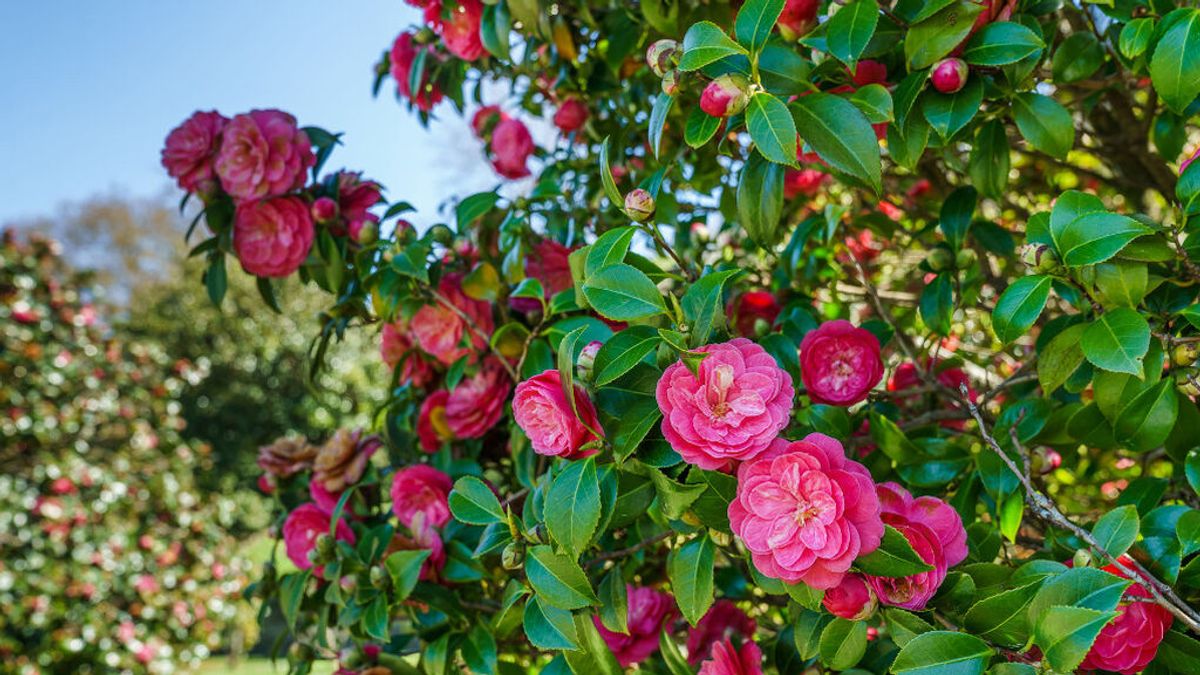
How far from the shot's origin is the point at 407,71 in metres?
1.50

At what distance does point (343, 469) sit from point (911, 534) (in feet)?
2.57

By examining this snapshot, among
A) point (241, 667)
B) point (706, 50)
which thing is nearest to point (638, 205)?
point (706, 50)

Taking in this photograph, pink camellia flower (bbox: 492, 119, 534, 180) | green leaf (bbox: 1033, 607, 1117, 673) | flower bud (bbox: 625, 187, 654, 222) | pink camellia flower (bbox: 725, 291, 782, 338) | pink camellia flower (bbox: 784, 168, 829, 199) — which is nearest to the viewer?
green leaf (bbox: 1033, 607, 1117, 673)

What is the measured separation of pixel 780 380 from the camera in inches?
25.1

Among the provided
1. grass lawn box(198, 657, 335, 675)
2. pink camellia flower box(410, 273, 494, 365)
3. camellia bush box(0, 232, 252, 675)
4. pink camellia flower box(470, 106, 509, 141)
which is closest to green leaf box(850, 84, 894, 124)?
pink camellia flower box(410, 273, 494, 365)

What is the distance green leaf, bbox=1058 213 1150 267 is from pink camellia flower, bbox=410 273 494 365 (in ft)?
2.21

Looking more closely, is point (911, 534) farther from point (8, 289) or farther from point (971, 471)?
point (8, 289)

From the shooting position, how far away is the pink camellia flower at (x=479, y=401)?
3.58 feet

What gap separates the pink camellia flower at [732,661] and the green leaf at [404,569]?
12.9 inches

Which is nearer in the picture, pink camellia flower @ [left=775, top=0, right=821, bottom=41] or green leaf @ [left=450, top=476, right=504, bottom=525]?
green leaf @ [left=450, top=476, right=504, bottom=525]

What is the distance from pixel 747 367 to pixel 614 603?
1.00 feet

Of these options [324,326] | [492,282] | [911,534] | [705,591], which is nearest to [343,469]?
[324,326]

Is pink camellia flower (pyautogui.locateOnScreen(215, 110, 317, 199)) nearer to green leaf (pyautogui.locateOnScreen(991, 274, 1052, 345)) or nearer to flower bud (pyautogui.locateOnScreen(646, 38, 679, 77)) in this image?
flower bud (pyautogui.locateOnScreen(646, 38, 679, 77))

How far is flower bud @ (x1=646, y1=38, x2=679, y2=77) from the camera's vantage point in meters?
0.75
